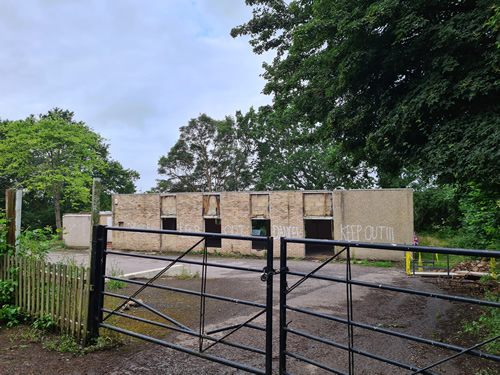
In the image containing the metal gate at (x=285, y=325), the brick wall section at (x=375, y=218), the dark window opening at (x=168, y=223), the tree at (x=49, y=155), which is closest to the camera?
the metal gate at (x=285, y=325)

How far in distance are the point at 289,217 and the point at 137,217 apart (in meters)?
11.1

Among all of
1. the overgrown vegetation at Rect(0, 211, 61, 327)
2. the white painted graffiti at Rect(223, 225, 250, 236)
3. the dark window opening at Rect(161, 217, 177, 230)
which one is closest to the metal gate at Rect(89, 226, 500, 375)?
the overgrown vegetation at Rect(0, 211, 61, 327)

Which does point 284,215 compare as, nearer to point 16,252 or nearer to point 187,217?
point 187,217

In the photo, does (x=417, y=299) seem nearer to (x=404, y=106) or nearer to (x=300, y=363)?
(x=404, y=106)

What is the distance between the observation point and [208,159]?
38.1 metres

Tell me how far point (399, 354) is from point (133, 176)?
4787cm

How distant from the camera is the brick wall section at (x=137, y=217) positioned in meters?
23.6

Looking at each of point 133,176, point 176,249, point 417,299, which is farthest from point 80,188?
point 417,299

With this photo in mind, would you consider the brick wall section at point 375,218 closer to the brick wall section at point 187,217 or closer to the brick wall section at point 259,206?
the brick wall section at point 259,206

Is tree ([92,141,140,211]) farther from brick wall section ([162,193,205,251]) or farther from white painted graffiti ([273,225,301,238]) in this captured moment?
white painted graffiti ([273,225,301,238])

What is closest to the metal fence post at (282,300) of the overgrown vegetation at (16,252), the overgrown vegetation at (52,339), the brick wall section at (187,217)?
the overgrown vegetation at (52,339)

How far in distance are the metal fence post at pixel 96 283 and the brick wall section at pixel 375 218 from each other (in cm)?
1563

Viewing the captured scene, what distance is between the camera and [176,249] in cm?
2325

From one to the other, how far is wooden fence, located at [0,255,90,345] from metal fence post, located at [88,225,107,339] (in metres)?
0.07
